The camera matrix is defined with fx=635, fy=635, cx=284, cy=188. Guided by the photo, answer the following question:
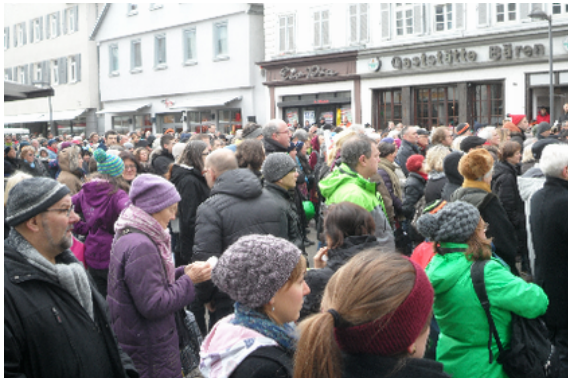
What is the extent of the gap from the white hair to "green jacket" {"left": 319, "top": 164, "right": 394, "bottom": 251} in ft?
4.52

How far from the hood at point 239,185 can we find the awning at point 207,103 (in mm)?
27391

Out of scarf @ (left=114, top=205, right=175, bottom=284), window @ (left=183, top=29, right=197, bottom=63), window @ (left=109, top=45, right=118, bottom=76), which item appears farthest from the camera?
window @ (left=109, top=45, right=118, bottom=76)

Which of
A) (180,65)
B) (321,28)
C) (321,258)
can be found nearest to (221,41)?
(180,65)

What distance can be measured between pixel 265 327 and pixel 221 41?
31.6 m

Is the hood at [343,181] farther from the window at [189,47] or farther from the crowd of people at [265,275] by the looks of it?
the window at [189,47]

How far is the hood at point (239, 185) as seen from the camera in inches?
187

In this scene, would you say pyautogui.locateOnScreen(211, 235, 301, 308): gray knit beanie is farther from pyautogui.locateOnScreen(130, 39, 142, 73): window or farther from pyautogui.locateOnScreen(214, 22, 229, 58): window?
pyautogui.locateOnScreen(130, 39, 142, 73): window

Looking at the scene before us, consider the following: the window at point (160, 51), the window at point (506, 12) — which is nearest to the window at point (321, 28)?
the window at point (506, 12)

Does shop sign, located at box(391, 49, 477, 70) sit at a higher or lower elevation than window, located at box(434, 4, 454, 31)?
lower

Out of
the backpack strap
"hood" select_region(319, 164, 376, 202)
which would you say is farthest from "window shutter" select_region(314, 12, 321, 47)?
the backpack strap

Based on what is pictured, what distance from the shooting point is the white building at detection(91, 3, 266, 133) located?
31719mm

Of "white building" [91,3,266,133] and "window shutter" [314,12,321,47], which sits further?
"white building" [91,3,266,133]

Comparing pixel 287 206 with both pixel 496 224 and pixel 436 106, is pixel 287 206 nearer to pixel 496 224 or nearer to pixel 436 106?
pixel 496 224

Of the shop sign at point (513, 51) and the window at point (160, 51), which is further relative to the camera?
the window at point (160, 51)
